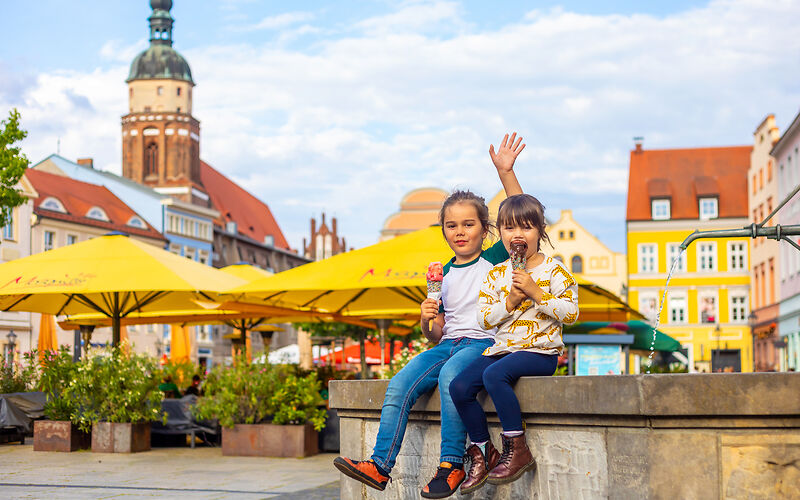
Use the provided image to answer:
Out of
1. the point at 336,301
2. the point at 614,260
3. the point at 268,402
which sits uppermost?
the point at 614,260

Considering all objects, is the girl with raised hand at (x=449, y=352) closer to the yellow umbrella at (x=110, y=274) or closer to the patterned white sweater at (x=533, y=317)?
the patterned white sweater at (x=533, y=317)

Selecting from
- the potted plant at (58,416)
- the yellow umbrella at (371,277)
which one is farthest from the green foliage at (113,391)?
the yellow umbrella at (371,277)

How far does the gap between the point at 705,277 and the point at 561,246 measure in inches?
361

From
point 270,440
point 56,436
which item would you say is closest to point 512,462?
point 270,440

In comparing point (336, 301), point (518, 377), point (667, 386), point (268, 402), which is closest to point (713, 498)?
point (667, 386)

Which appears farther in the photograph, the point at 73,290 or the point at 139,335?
the point at 139,335

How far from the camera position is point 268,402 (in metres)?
12.1

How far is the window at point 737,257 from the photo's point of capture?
62.2 meters

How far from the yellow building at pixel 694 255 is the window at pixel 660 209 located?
61mm

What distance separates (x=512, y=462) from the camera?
4.67 metres

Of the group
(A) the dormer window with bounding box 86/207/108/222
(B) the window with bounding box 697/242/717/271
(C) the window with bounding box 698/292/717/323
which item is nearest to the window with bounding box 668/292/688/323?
(C) the window with bounding box 698/292/717/323

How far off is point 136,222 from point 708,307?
35.0m

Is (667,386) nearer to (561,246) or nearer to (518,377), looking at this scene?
(518,377)

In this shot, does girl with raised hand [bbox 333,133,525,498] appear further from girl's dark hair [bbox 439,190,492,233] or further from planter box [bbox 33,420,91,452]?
planter box [bbox 33,420,91,452]
